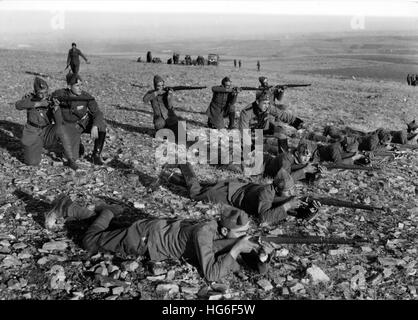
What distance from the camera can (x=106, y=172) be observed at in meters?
9.34

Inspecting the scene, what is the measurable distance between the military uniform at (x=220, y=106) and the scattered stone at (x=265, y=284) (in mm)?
7945

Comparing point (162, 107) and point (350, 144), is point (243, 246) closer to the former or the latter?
point (350, 144)

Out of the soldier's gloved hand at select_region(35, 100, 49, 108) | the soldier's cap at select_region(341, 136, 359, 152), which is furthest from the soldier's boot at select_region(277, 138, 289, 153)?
the soldier's gloved hand at select_region(35, 100, 49, 108)

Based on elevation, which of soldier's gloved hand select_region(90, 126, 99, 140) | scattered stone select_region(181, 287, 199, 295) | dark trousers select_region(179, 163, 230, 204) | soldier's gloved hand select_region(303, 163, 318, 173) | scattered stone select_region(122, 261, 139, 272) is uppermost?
soldier's gloved hand select_region(90, 126, 99, 140)

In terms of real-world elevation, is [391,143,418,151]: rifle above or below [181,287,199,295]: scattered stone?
above

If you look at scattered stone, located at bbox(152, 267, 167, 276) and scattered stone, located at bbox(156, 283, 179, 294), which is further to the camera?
scattered stone, located at bbox(152, 267, 167, 276)

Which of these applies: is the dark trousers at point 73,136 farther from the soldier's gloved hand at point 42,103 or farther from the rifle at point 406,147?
the rifle at point 406,147

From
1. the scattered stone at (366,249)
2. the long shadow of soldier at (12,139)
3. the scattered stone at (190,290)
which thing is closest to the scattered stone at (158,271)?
the scattered stone at (190,290)

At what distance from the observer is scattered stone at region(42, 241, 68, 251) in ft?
20.2

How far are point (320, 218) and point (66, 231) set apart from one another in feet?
14.0

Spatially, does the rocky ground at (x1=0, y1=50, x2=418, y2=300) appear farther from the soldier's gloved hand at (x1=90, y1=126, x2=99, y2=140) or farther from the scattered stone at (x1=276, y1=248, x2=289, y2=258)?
the soldier's gloved hand at (x1=90, y1=126, x2=99, y2=140)

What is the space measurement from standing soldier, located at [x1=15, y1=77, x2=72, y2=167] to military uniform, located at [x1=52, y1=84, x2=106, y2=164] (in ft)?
1.07

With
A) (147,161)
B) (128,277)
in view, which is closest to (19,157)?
(147,161)

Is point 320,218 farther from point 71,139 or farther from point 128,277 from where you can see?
point 71,139
